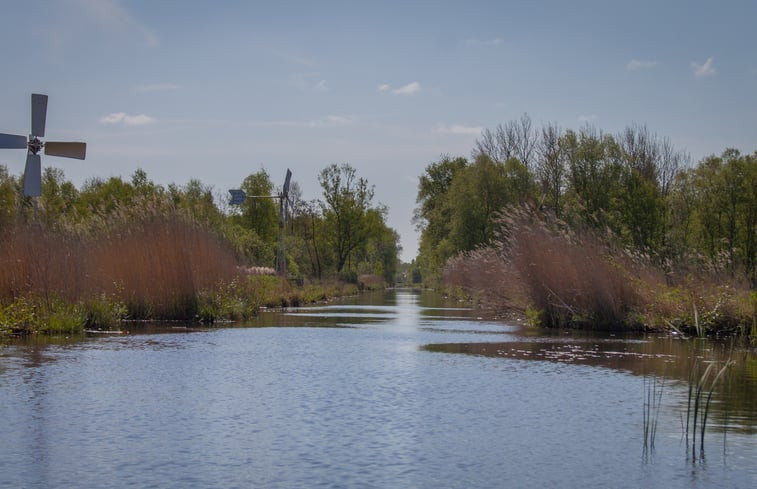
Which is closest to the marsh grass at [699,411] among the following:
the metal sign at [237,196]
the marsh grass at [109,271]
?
the marsh grass at [109,271]

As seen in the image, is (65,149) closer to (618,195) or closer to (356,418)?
(356,418)

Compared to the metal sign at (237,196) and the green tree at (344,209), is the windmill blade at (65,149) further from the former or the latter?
the green tree at (344,209)

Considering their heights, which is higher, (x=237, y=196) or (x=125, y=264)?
(x=237, y=196)

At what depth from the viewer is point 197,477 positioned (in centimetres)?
690

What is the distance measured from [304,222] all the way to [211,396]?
70.8 m

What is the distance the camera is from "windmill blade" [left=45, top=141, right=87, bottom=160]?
→ 26.7 metres

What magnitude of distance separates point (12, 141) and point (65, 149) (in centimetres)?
166

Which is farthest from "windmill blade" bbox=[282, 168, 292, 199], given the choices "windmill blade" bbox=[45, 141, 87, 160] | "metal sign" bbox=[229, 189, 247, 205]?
"windmill blade" bbox=[45, 141, 87, 160]

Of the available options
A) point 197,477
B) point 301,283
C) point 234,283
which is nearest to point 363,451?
point 197,477

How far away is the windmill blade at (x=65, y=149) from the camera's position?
26734 millimetres

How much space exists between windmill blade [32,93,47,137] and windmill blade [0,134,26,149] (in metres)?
0.44

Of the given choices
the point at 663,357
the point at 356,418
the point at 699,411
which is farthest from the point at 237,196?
the point at 699,411

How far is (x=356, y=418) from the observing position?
9477 mm

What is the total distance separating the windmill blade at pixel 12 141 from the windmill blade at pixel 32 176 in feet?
1.76
